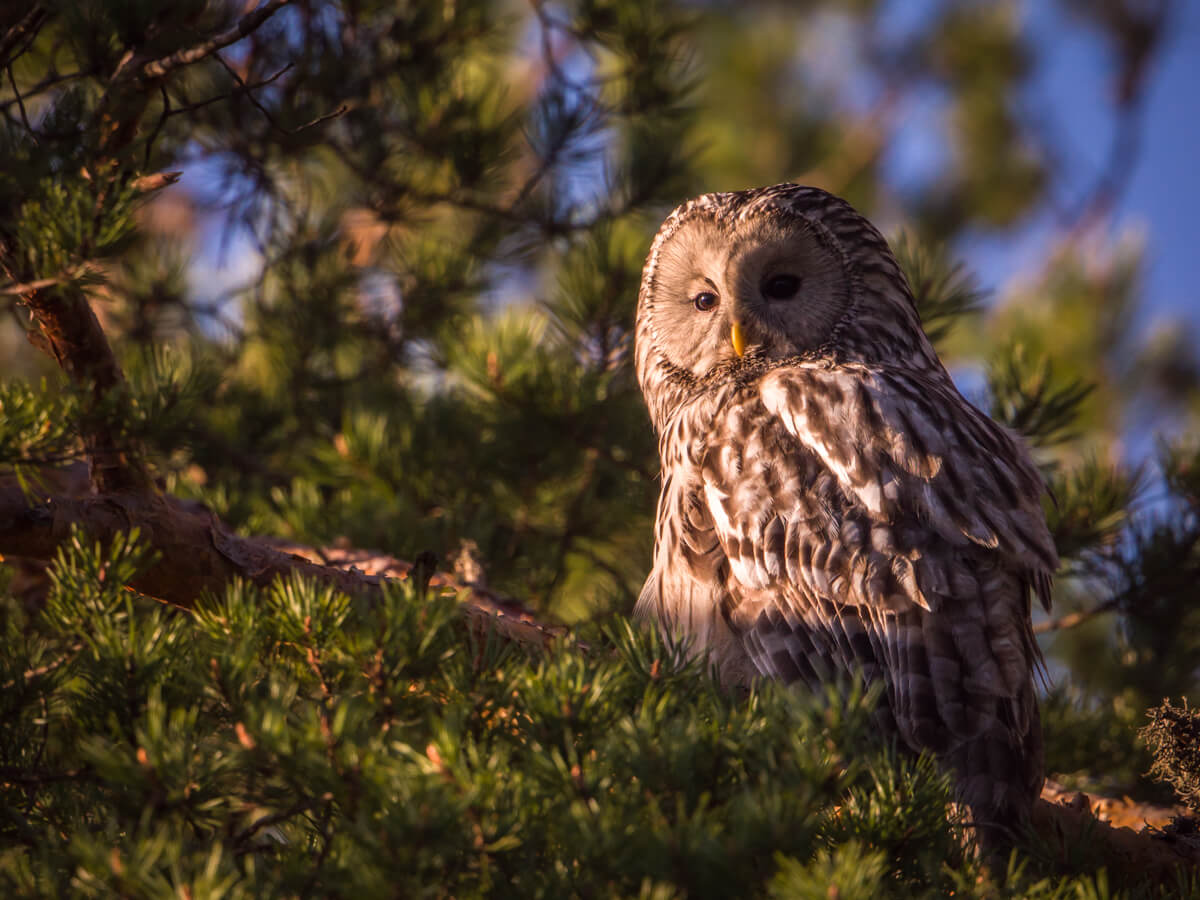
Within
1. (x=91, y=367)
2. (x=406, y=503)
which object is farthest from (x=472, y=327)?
(x=91, y=367)

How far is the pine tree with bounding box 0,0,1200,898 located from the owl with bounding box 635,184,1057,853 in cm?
24

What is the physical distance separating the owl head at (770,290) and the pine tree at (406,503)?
242mm

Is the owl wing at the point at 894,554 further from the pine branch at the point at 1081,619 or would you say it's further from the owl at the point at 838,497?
the pine branch at the point at 1081,619

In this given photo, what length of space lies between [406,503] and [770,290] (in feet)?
3.15

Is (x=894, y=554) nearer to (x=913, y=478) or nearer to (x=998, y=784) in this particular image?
(x=913, y=478)

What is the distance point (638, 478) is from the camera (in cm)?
269

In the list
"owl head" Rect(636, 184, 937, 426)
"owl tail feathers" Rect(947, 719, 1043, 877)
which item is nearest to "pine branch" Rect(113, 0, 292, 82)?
"owl head" Rect(636, 184, 937, 426)

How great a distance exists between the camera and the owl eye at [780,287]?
235cm

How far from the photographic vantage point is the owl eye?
235 centimetres

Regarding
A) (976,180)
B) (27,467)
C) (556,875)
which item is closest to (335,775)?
(556,875)

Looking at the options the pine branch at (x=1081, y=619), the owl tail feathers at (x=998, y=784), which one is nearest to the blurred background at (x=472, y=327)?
the pine branch at (x=1081, y=619)

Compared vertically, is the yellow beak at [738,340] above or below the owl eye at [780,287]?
below

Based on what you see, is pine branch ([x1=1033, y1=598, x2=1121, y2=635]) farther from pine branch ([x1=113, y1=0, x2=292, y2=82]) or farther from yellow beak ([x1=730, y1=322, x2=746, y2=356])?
pine branch ([x1=113, y1=0, x2=292, y2=82])

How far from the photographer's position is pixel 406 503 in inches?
96.0
